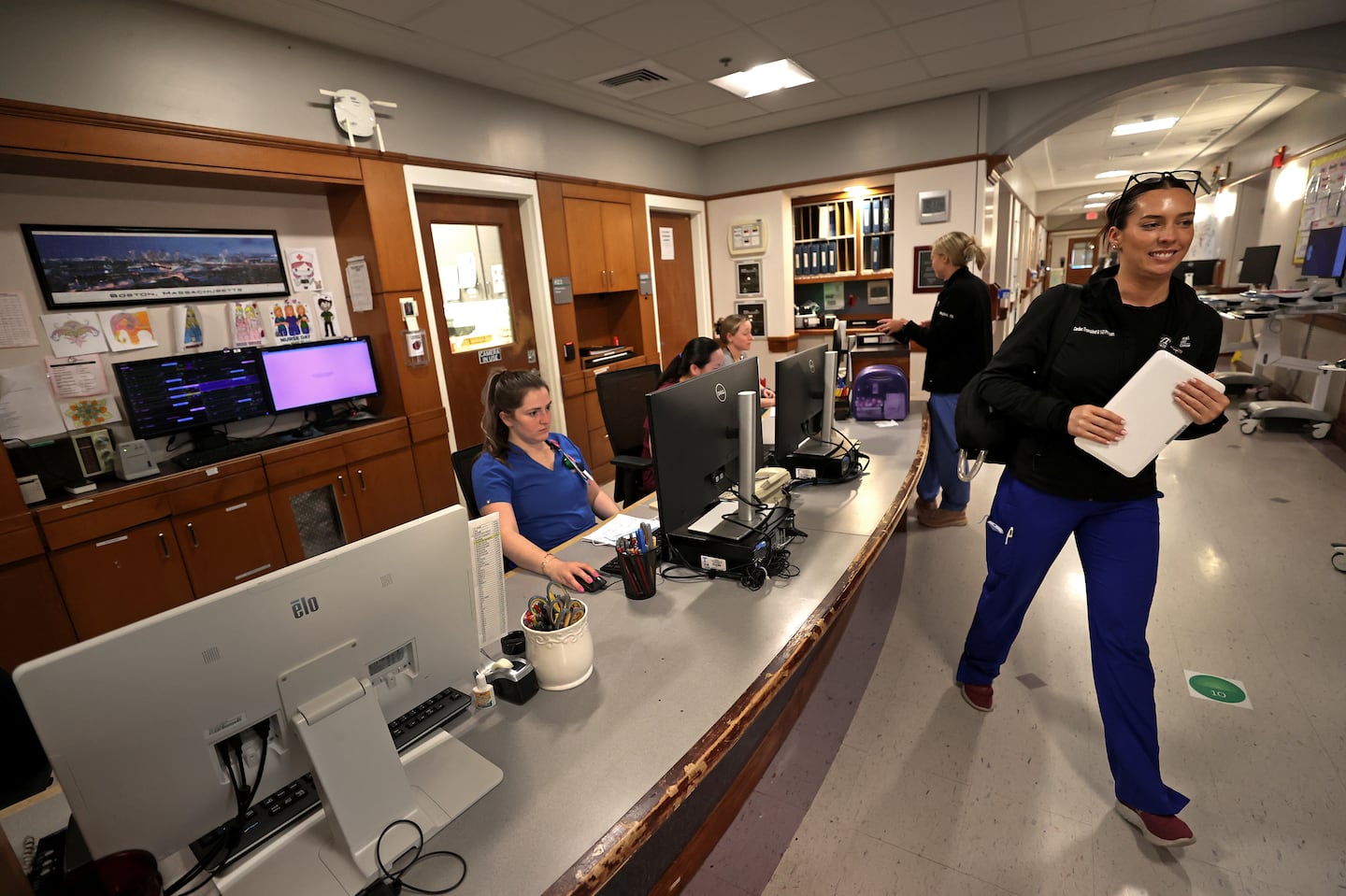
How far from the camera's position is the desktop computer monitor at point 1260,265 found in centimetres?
630

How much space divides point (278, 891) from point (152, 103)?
129 inches

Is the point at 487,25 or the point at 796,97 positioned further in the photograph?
the point at 796,97

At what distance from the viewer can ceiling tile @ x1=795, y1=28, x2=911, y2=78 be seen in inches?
151

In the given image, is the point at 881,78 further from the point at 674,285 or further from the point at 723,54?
the point at 674,285

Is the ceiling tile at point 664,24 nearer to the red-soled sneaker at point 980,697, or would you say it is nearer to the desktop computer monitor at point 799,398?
Result: the desktop computer monitor at point 799,398

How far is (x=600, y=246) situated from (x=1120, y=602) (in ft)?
14.8

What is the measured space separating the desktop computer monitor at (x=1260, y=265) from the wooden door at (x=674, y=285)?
19.3 feet

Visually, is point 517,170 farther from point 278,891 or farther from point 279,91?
point 278,891

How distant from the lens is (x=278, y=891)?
889 millimetres

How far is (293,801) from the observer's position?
104 centimetres

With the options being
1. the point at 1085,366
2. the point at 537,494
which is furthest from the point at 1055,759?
the point at 537,494

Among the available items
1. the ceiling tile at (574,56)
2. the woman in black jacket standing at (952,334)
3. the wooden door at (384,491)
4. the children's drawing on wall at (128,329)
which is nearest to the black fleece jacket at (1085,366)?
the woman in black jacket standing at (952,334)

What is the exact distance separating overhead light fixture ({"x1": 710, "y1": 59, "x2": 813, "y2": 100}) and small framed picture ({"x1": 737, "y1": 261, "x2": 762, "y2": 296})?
1.86m

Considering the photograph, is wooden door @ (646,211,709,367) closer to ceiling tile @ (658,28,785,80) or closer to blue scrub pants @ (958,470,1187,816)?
ceiling tile @ (658,28,785,80)
